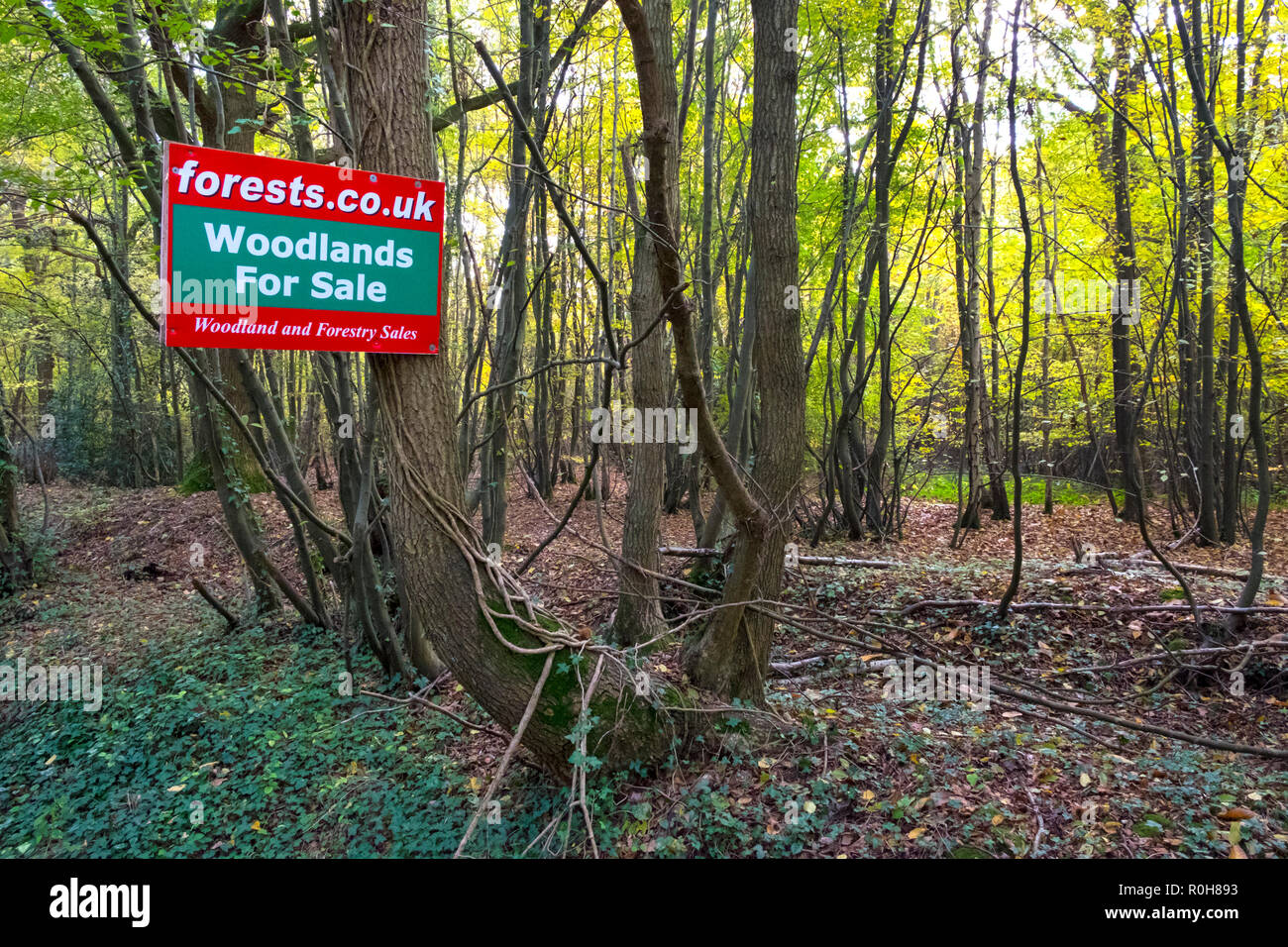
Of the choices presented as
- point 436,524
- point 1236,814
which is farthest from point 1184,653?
point 436,524

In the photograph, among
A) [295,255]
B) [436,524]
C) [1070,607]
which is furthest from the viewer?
[1070,607]

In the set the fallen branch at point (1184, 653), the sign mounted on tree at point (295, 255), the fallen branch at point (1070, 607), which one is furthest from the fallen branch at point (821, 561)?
the sign mounted on tree at point (295, 255)

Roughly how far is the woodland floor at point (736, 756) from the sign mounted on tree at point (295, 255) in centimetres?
217

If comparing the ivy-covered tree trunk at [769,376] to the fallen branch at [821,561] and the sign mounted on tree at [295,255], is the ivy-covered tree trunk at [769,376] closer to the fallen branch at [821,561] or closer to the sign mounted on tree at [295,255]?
the sign mounted on tree at [295,255]

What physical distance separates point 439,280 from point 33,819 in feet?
14.7

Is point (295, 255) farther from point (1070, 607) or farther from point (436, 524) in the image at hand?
point (1070, 607)

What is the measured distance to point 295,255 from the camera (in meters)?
2.73

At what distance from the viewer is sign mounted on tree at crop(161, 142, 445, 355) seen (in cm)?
256

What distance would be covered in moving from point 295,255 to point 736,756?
3.21m

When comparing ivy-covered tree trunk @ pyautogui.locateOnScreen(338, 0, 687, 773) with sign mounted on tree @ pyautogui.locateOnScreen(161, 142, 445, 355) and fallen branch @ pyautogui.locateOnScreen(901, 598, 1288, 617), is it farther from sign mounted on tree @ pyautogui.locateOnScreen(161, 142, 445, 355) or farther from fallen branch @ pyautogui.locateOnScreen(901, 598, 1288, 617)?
fallen branch @ pyautogui.locateOnScreen(901, 598, 1288, 617)

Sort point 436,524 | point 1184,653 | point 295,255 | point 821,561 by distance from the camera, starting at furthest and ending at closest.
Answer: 1. point 821,561
2. point 1184,653
3. point 436,524
4. point 295,255

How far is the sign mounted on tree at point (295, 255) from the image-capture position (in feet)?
8.39

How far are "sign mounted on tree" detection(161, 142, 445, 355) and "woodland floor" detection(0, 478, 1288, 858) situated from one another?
2.17 metres

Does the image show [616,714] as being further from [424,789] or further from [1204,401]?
[1204,401]
